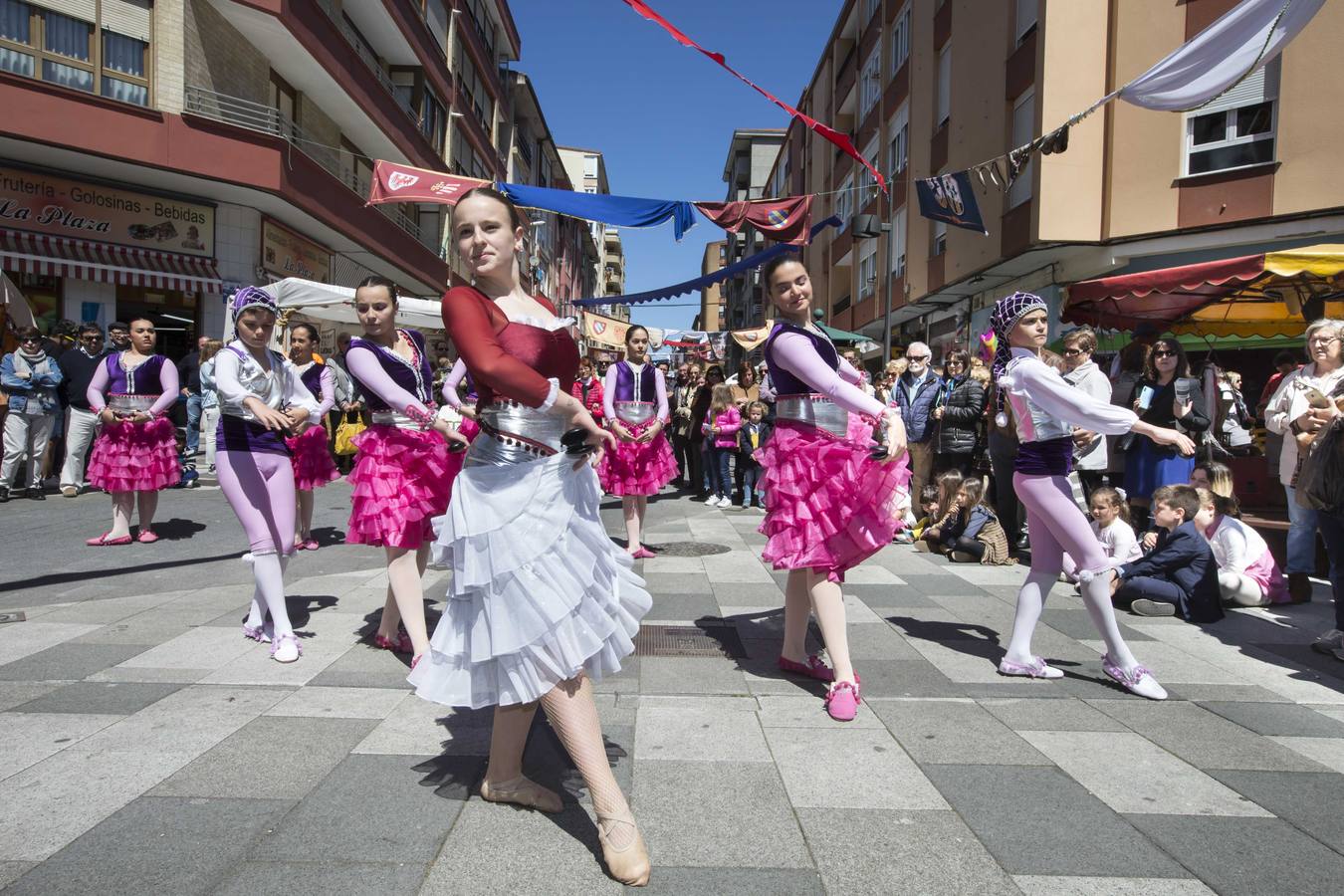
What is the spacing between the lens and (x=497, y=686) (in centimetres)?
254

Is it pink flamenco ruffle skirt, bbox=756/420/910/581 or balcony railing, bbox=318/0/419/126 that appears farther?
balcony railing, bbox=318/0/419/126

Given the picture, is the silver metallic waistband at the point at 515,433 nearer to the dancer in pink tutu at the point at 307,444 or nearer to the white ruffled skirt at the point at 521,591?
the white ruffled skirt at the point at 521,591

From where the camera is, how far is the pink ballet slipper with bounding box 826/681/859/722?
3.63 meters

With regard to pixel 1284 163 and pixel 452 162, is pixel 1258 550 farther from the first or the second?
pixel 452 162

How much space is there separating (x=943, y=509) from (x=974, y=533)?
24.2 inches

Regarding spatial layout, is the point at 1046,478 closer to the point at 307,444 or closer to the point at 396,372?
the point at 396,372

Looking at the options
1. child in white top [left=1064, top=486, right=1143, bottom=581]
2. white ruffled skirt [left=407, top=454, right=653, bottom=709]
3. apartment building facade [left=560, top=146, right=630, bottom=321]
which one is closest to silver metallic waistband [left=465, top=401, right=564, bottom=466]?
white ruffled skirt [left=407, top=454, right=653, bottom=709]

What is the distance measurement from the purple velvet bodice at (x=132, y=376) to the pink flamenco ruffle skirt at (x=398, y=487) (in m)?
4.48

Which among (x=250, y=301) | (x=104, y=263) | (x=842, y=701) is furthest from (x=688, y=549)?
(x=104, y=263)

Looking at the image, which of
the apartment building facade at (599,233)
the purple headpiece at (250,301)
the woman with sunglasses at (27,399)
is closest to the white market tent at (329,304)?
the woman with sunglasses at (27,399)

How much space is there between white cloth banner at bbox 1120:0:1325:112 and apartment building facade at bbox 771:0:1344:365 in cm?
761

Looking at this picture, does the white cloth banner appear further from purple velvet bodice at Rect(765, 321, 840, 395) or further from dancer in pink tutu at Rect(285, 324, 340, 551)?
dancer in pink tutu at Rect(285, 324, 340, 551)

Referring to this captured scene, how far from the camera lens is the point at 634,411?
25.6 ft

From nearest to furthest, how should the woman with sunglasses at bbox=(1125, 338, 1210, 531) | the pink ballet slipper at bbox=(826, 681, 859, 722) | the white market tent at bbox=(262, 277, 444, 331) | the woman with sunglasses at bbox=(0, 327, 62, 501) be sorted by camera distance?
the pink ballet slipper at bbox=(826, 681, 859, 722) → the woman with sunglasses at bbox=(1125, 338, 1210, 531) → the woman with sunglasses at bbox=(0, 327, 62, 501) → the white market tent at bbox=(262, 277, 444, 331)
